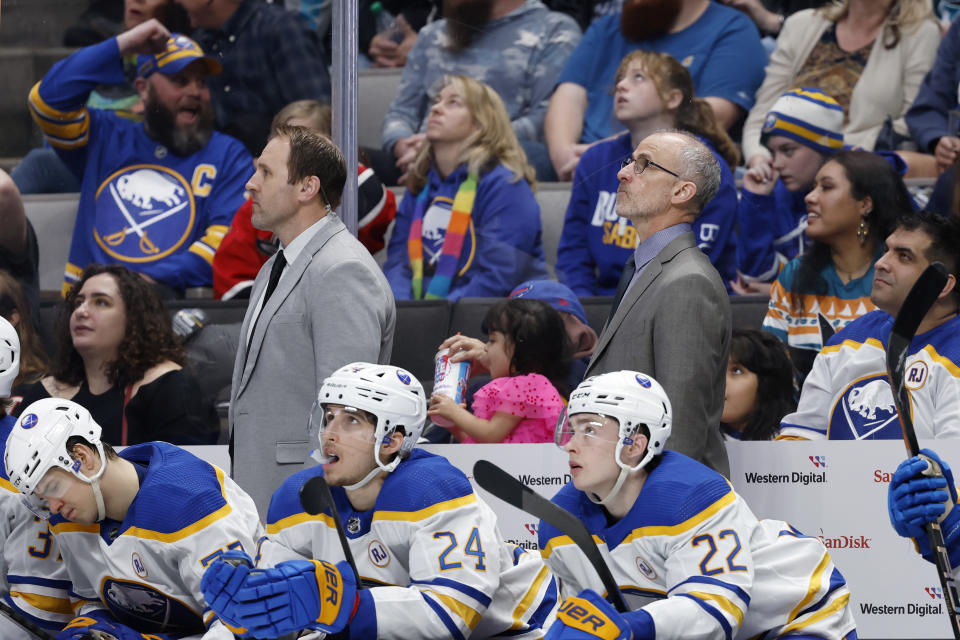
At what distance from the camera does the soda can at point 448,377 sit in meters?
4.04

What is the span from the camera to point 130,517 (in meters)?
3.16

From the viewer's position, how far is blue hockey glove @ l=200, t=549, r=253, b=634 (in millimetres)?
2600

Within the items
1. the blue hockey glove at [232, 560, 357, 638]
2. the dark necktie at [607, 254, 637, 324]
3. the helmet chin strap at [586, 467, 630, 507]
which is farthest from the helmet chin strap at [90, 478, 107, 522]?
the dark necktie at [607, 254, 637, 324]

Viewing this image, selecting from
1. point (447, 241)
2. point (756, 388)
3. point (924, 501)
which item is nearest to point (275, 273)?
point (447, 241)

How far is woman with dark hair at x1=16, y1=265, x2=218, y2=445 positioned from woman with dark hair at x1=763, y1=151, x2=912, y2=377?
1738 millimetres

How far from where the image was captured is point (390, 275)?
4395 millimetres

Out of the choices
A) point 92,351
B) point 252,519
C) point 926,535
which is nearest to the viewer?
point 926,535

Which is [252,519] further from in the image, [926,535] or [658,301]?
[926,535]

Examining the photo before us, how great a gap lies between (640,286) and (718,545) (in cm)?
82

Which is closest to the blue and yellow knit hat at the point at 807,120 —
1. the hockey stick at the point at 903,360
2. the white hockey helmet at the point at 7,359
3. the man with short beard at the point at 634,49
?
the man with short beard at the point at 634,49

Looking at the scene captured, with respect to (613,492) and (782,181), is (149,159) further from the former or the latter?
→ (613,492)

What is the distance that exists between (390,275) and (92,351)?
94cm

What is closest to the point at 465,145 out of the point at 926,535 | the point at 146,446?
the point at 146,446

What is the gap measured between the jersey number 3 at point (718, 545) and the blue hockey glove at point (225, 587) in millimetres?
881
